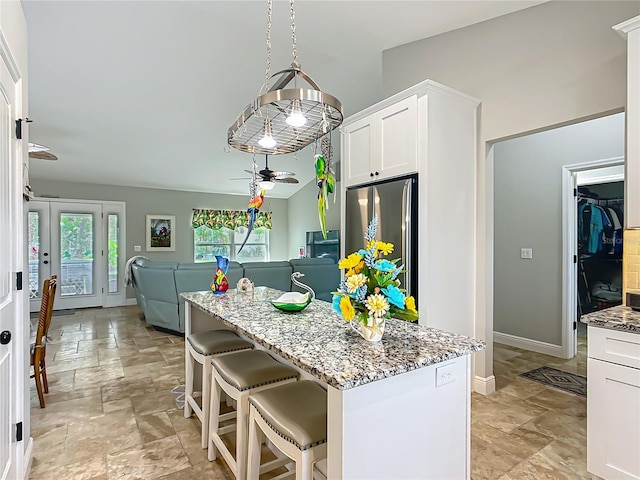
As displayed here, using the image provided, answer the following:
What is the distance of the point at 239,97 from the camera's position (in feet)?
14.0

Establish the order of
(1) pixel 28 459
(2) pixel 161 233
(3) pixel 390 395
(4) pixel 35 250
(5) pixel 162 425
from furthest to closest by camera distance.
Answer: (2) pixel 161 233, (4) pixel 35 250, (5) pixel 162 425, (1) pixel 28 459, (3) pixel 390 395

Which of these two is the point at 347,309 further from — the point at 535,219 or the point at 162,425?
the point at 535,219

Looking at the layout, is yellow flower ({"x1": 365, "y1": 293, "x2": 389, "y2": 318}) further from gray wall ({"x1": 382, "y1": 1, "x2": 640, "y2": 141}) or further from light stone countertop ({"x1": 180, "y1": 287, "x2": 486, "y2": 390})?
gray wall ({"x1": 382, "y1": 1, "x2": 640, "y2": 141})

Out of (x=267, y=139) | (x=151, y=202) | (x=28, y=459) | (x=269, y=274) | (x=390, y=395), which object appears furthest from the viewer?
(x=151, y=202)

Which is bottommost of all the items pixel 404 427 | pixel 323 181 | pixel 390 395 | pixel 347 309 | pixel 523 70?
pixel 404 427

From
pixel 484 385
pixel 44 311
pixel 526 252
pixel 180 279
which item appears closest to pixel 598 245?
pixel 526 252

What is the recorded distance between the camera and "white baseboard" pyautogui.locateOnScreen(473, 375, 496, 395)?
2.89m

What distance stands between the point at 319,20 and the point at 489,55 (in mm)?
1397

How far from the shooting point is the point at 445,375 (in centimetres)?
131

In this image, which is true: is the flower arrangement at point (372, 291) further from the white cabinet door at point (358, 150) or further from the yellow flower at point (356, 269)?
the white cabinet door at point (358, 150)

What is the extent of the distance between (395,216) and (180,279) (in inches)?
120

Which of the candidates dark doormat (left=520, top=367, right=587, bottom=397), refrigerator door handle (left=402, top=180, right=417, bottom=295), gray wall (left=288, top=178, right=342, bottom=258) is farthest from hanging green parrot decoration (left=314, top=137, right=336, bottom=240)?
gray wall (left=288, top=178, right=342, bottom=258)

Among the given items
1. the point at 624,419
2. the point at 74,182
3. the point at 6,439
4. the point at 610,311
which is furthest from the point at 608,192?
the point at 74,182

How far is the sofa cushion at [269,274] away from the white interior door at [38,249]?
401 cm
